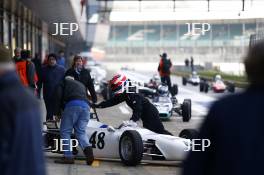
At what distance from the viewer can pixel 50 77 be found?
1323 centimetres

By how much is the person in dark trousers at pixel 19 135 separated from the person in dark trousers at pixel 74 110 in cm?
632

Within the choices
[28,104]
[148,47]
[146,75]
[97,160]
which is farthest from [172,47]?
[28,104]

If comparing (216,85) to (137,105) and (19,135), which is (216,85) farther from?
(19,135)

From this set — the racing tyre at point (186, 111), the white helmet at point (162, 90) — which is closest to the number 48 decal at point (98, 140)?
the racing tyre at point (186, 111)

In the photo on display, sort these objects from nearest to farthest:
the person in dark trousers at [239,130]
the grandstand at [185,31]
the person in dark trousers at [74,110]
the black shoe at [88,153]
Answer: the person in dark trousers at [239,130] → the person in dark trousers at [74,110] → the black shoe at [88,153] → the grandstand at [185,31]

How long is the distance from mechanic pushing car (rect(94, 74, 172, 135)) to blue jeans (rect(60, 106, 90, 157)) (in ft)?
3.01

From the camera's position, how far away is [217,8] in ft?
47.3

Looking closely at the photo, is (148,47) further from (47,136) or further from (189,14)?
(47,136)

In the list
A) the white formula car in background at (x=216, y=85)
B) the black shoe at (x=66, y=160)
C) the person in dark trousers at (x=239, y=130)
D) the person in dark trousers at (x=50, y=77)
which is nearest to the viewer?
the person in dark trousers at (x=239, y=130)

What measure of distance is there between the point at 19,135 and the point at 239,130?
1.07 m

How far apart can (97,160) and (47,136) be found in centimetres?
82

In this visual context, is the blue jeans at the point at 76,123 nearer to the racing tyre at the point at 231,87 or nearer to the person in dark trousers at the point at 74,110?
the person in dark trousers at the point at 74,110

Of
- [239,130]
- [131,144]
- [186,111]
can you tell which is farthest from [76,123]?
[186,111]

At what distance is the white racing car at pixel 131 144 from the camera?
1038 cm
